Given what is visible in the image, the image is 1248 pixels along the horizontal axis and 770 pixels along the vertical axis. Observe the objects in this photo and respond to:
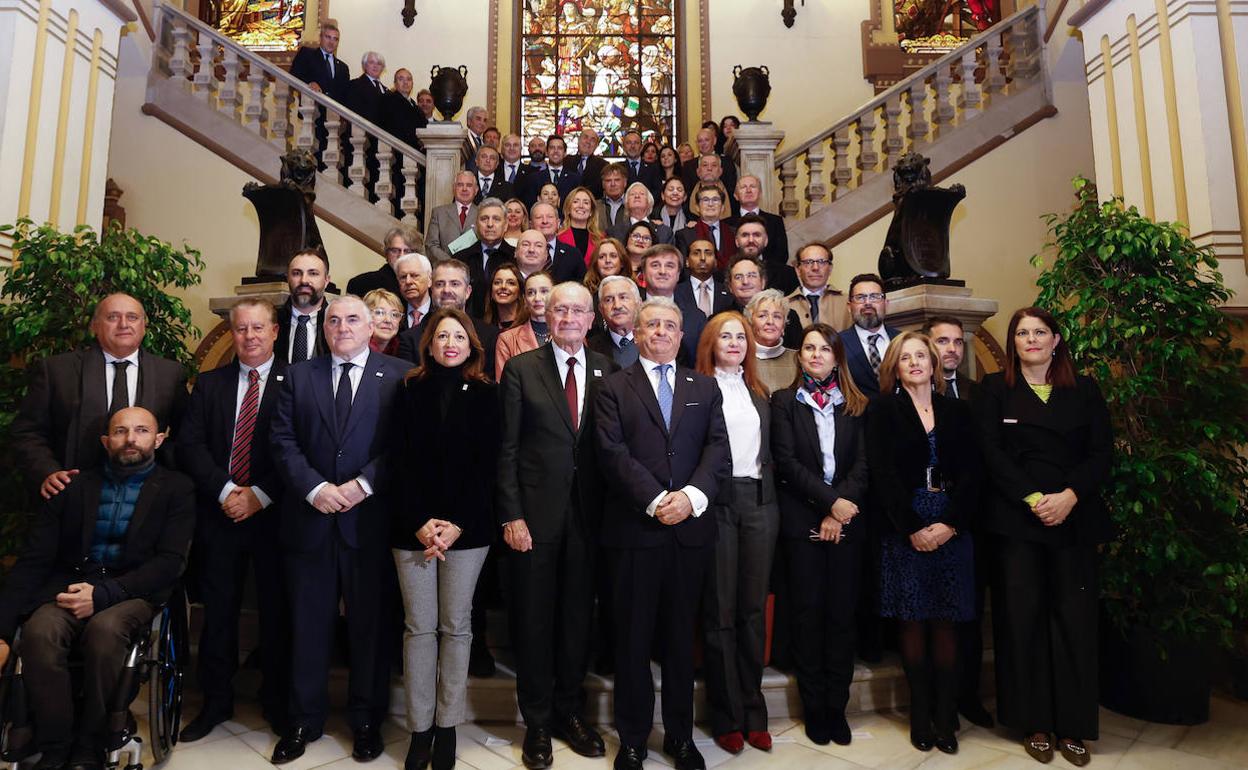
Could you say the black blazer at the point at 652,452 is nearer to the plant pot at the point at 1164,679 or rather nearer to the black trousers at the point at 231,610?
the black trousers at the point at 231,610

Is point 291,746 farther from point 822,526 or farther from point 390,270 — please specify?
point 390,270

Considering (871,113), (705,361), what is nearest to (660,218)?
(871,113)

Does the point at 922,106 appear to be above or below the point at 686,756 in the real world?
above

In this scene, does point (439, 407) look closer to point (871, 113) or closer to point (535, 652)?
point (535, 652)

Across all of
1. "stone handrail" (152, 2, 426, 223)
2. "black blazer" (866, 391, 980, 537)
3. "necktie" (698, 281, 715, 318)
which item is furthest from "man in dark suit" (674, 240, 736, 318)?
"stone handrail" (152, 2, 426, 223)

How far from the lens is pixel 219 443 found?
2973 millimetres

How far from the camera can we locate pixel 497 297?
11.9ft

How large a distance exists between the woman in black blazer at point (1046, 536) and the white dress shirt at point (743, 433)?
31.9 inches

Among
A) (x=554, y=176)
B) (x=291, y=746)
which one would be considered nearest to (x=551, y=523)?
(x=291, y=746)

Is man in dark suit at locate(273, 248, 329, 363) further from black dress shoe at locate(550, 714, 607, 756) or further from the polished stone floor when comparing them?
black dress shoe at locate(550, 714, 607, 756)

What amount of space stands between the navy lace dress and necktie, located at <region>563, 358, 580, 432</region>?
3.93ft

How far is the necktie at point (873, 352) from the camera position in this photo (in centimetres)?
363

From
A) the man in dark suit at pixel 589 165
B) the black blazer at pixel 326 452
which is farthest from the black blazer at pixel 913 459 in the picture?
the man in dark suit at pixel 589 165

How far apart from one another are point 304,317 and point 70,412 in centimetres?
93
